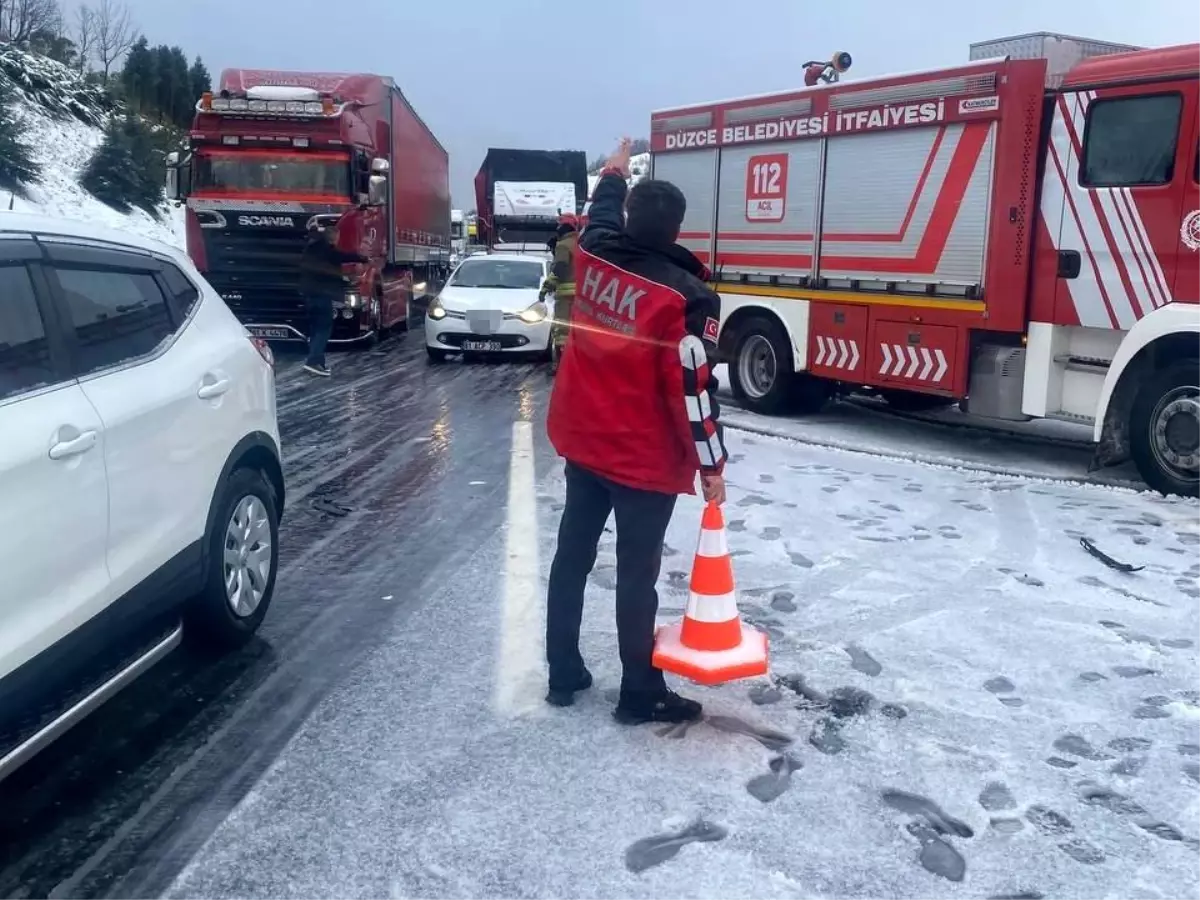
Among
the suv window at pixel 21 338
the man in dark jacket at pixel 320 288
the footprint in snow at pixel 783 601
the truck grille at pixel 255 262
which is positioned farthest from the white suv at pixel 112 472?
the truck grille at pixel 255 262

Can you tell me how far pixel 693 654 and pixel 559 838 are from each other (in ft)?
3.16

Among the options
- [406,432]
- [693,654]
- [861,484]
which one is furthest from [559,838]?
[406,432]

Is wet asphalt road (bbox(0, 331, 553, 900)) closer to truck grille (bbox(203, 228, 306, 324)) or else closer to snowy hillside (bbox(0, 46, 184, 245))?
truck grille (bbox(203, 228, 306, 324))

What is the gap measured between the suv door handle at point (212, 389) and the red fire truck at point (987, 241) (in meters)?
5.86

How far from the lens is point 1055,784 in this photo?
357cm

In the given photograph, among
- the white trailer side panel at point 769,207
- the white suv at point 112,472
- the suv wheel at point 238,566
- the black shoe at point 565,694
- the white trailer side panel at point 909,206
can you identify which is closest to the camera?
the white suv at point 112,472

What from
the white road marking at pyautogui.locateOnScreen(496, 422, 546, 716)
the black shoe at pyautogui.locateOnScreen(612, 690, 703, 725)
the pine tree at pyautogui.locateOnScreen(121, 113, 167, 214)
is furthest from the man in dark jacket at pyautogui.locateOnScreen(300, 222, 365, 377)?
the pine tree at pyautogui.locateOnScreen(121, 113, 167, 214)

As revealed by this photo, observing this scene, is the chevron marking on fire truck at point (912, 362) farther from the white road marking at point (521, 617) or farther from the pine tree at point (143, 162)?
the pine tree at point (143, 162)

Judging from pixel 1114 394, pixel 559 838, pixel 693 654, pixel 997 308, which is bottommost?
pixel 559 838

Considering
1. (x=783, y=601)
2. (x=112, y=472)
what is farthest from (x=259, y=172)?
(x=112, y=472)

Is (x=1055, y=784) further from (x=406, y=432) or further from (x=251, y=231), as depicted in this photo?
(x=251, y=231)

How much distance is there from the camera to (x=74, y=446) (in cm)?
326

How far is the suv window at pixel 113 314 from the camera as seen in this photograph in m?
3.61

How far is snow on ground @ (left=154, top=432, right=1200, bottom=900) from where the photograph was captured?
3.09m
